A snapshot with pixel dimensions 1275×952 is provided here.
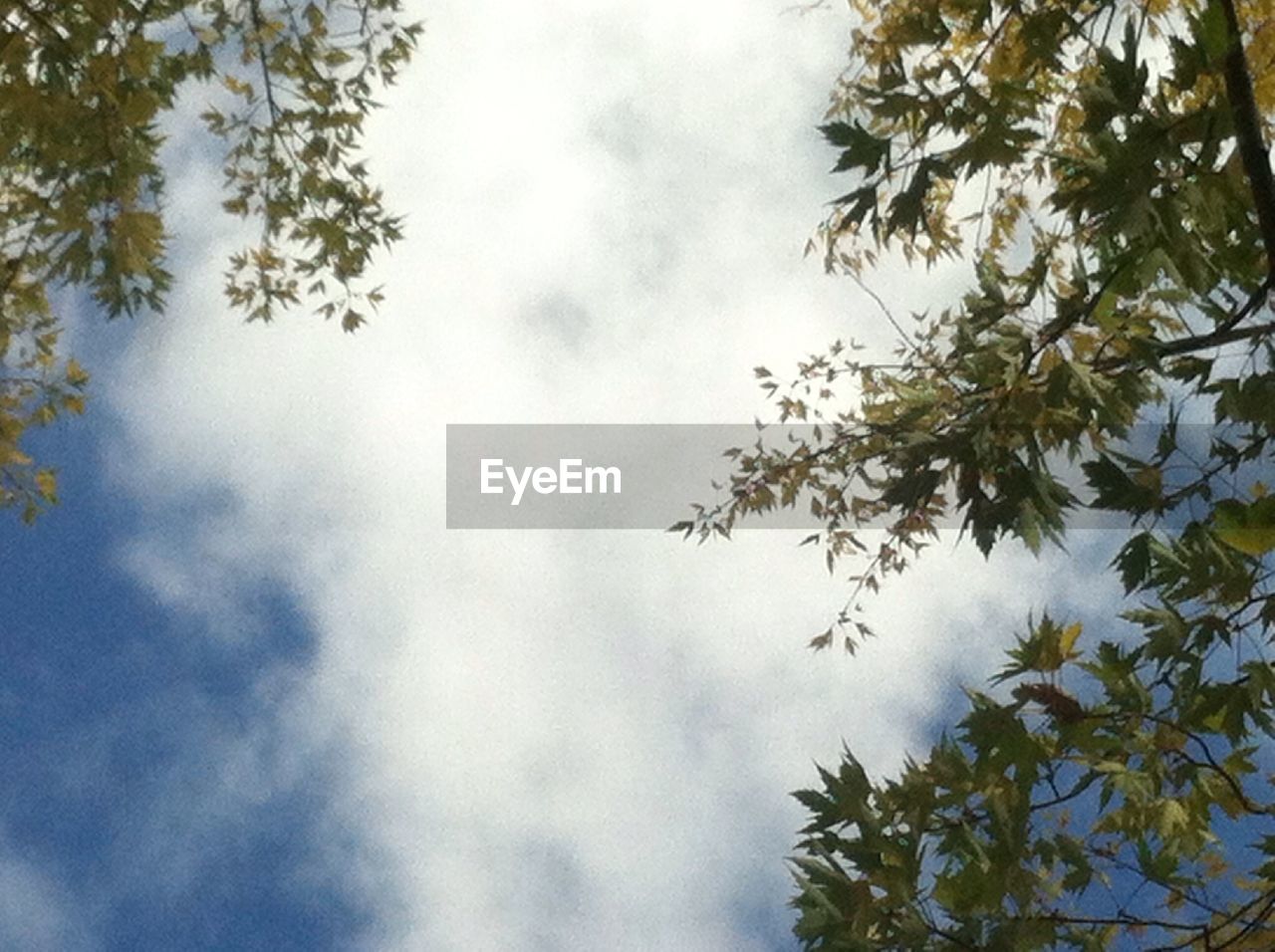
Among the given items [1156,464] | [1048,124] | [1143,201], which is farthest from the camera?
[1048,124]

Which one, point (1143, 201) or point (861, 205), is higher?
point (861, 205)

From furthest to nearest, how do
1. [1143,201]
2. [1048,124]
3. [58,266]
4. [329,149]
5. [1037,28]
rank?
[329,149] → [1048,124] → [58,266] → [1037,28] → [1143,201]

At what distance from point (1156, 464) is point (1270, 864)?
109 centimetres

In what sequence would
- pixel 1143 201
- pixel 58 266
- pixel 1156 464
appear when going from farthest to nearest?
pixel 58 266, pixel 1156 464, pixel 1143 201

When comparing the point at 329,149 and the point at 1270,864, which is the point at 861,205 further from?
the point at 329,149

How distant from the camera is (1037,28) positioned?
9.09 ft

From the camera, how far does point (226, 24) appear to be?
593cm

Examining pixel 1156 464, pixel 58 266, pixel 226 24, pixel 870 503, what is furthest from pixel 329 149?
pixel 1156 464

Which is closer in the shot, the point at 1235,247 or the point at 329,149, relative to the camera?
the point at 1235,247

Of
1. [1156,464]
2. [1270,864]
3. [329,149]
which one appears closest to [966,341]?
[1156,464]

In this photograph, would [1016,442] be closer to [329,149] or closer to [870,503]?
[870,503]

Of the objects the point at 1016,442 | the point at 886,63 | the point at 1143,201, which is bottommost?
the point at 1143,201

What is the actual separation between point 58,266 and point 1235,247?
3725 millimetres

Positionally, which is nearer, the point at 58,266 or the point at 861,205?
the point at 861,205
